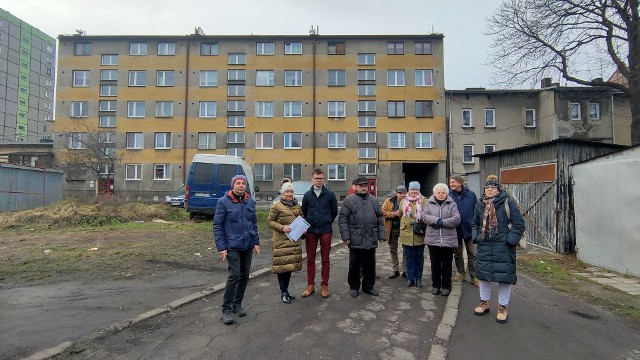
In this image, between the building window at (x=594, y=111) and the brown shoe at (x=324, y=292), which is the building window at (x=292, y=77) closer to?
the building window at (x=594, y=111)

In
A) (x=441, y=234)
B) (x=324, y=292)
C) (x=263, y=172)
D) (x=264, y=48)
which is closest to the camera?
(x=324, y=292)

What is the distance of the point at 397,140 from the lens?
115 feet

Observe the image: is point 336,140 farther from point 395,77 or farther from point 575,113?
point 575,113

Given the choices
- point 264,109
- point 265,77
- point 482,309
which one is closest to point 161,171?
point 264,109

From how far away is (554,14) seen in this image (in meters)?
17.0

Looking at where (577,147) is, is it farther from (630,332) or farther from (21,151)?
(21,151)

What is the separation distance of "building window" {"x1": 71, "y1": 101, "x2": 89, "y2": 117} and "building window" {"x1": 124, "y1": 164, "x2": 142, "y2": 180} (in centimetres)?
689

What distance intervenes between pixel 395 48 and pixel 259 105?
46.0 ft

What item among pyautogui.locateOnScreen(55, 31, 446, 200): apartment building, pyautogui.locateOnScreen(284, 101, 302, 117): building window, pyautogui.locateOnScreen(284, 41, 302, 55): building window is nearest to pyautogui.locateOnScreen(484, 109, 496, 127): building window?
pyautogui.locateOnScreen(55, 31, 446, 200): apartment building

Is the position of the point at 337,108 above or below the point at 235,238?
above

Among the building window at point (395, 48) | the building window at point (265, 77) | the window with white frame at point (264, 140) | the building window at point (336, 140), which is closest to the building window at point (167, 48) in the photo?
the building window at point (265, 77)

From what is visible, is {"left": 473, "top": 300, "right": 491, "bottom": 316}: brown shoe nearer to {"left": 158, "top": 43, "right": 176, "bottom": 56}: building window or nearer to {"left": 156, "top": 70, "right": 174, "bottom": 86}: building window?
{"left": 156, "top": 70, "right": 174, "bottom": 86}: building window

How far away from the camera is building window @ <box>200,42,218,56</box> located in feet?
119

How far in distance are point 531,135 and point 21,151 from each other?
4974cm
